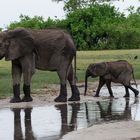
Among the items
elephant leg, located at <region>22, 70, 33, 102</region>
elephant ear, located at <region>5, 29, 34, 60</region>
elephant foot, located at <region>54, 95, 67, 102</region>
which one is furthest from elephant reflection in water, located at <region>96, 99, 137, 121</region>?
elephant ear, located at <region>5, 29, 34, 60</region>

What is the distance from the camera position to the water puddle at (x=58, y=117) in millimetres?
11242

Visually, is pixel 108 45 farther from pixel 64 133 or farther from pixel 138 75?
pixel 64 133

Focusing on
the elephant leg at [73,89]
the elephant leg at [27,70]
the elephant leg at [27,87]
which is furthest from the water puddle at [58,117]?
the elephant leg at [27,70]

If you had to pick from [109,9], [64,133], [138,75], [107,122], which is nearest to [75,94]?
[107,122]

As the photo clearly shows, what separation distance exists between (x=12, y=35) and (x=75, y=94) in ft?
8.30

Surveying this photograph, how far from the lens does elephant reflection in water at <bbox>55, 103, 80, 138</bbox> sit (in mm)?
11781

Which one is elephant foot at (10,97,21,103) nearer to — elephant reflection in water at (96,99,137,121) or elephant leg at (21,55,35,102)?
elephant leg at (21,55,35,102)

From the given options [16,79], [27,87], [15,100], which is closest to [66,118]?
[15,100]

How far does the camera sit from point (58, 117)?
531 inches

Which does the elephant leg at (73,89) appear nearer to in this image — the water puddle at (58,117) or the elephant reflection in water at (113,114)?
the water puddle at (58,117)

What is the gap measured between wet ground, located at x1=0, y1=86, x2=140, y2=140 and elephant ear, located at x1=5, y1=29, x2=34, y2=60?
6.74 feet

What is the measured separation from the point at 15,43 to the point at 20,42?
0.48 feet

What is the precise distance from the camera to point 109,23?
6925 cm

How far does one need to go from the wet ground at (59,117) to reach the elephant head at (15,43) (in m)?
2.01
